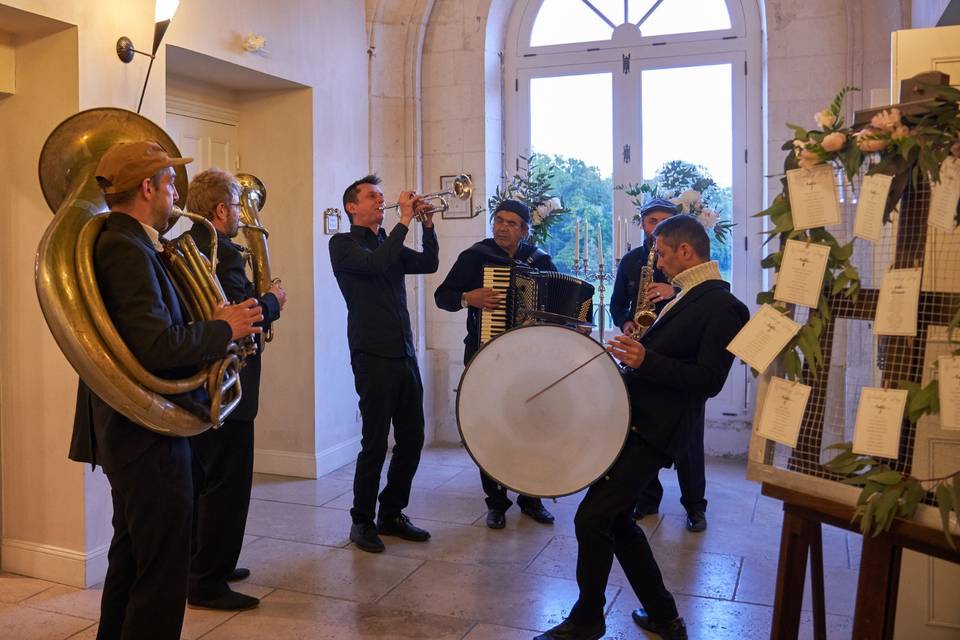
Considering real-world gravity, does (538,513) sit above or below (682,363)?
below

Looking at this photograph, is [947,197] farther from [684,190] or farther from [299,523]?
[684,190]

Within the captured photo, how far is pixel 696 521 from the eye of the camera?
4.43 meters

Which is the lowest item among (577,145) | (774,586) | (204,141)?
(774,586)

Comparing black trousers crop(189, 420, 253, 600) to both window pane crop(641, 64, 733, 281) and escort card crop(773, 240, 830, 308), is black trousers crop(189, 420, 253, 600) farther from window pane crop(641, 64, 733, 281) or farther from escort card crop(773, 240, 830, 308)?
window pane crop(641, 64, 733, 281)

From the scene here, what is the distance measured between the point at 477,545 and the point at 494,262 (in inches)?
55.6

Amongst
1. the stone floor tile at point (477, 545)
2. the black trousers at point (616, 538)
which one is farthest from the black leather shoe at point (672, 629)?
the stone floor tile at point (477, 545)

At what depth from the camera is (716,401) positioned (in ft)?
20.1

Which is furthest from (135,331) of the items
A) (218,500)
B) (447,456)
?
(447,456)

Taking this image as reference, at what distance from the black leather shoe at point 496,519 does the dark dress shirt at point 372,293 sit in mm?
980

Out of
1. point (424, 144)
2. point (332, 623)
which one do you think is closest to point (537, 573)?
point (332, 623)

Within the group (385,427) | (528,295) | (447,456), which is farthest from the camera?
(447,456)

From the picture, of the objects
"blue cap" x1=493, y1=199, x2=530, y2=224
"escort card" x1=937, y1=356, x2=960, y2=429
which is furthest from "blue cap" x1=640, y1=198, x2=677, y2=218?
"escort card" x1=937, y1=356, x2=960, y2=429

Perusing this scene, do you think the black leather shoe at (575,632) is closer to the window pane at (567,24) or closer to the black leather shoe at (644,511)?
the black leather shoe at (644,511)

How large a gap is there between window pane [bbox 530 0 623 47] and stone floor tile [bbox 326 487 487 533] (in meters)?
3.64
